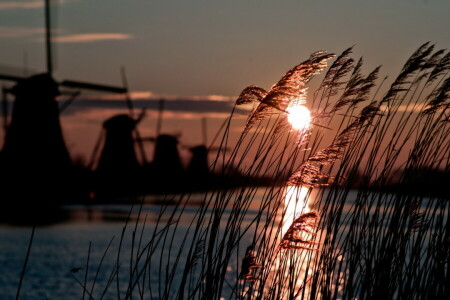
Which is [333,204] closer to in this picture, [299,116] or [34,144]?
[299,116]

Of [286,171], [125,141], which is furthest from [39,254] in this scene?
[125,141]

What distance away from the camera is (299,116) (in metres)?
4.09

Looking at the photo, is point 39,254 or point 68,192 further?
point 68,192

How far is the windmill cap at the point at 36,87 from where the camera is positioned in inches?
1332

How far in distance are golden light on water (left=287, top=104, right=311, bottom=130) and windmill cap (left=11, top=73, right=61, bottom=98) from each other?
30.9 meters

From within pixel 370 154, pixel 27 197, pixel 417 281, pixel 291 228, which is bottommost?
pixel 27 197

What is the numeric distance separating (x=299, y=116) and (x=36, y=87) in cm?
3098

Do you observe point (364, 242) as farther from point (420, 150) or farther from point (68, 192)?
point (68, 192)

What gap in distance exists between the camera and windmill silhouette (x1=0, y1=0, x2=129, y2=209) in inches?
1342

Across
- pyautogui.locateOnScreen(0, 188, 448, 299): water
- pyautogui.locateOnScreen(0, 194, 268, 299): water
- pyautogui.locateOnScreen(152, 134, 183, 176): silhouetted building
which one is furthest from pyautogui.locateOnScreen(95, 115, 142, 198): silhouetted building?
pyautogui.locateOnScreen(0, 188, 448, 299): water

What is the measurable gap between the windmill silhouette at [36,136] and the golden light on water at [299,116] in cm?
3088

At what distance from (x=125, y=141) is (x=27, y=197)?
22.6 feet

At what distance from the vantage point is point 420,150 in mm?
4344

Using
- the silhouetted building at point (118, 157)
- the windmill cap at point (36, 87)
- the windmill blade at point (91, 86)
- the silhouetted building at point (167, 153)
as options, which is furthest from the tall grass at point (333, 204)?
the silhouetted building at point (167, 153)
